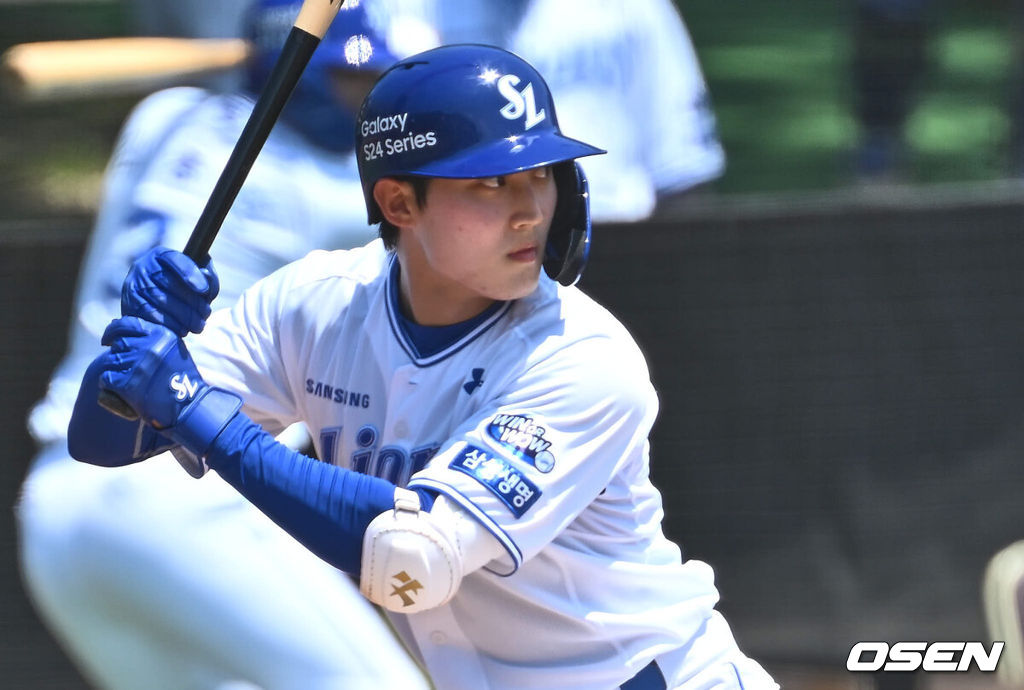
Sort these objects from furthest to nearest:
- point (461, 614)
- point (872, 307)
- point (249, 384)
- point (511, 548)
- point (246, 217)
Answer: point (872, 307) < point (246, 217) < point (249, 384) < point (461, 614) < point (511, 548)

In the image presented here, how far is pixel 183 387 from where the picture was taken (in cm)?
202

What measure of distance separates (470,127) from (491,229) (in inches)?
5.5

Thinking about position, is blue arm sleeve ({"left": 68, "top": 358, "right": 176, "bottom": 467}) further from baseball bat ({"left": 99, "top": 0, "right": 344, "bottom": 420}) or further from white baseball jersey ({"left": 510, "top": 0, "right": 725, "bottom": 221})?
white baseball jersey ({"left": 510, "top": 0, "right": 725, "bottom": 221})

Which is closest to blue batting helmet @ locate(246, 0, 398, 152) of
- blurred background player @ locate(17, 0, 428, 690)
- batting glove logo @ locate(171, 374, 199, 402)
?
blurred background player @ locate(17, 0, 428, 690)

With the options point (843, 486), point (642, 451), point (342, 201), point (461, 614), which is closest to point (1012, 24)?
point (843, 486)

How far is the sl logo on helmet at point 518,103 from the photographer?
2.11m

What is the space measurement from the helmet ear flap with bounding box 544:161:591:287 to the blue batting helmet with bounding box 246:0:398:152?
61.5 inches

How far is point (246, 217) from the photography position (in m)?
3.63

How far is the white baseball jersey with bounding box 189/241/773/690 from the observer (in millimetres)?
2078

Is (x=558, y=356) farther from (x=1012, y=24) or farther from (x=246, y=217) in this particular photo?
(x=1012, y=24)

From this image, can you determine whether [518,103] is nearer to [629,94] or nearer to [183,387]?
[183,387]

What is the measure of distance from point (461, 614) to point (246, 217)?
1670mm

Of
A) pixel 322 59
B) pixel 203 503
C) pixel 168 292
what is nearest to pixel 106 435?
pixel 168 292

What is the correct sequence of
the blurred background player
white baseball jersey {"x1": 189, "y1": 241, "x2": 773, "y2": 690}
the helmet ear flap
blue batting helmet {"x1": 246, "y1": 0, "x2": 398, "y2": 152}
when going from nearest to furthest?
white baseball jersey {"x1": 189, "y1": 241, "x2": 773, "y2": 690}, the helmet ear flap, the blurred background player, blue batting helmet {"x1": 246, "y1": 0, "x2": 398, "y2": 152}
